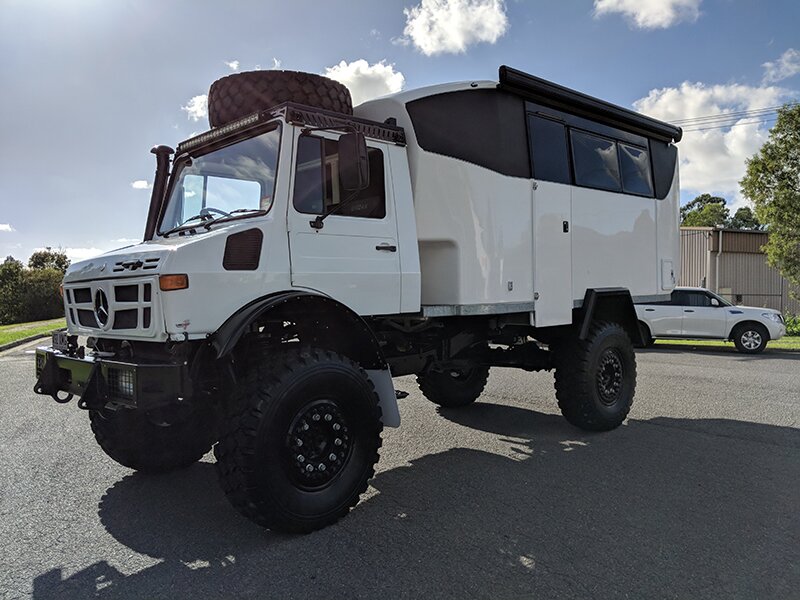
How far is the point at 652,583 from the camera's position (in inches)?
124

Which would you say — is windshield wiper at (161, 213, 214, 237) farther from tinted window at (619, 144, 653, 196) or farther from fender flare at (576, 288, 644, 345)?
tinted window at (619, 144, 653, 196)

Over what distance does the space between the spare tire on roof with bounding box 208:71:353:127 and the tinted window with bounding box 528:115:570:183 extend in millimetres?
1966

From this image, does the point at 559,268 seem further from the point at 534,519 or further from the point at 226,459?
the point at 226,459

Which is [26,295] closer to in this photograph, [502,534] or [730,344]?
[730,344]

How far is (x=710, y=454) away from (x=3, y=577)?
5.53 meters

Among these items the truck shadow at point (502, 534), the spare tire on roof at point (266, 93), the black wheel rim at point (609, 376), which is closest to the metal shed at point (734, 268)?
the black wheel rim at point (609, 376)

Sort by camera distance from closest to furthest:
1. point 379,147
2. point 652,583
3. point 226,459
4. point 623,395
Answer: point 652,583
point 226,459
point 379,147
point 623,395

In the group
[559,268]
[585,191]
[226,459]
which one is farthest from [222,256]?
[585,191]

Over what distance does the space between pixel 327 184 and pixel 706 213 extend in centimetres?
7244

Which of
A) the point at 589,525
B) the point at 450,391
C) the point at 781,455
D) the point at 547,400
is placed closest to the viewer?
the point at 589,525

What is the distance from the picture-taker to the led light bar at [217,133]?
4293 millimetres

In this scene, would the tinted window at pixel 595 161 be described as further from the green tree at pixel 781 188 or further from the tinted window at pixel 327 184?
the green tree at pixel 781 188

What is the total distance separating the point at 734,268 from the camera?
90.0 feet

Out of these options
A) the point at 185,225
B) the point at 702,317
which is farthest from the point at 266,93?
the point at 702,317
